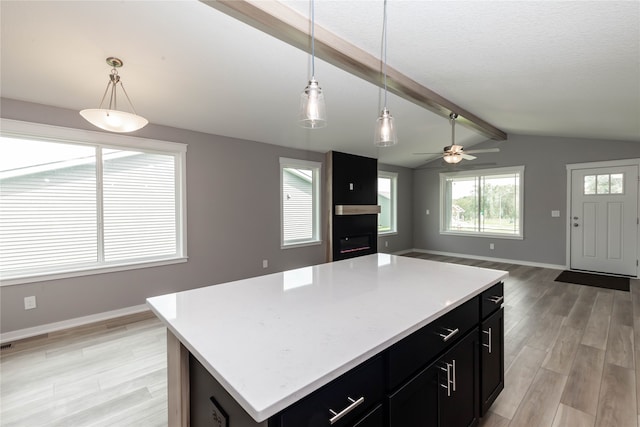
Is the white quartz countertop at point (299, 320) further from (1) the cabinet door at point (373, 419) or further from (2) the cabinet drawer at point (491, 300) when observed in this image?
(1) the cabinet door at point (373, 419)

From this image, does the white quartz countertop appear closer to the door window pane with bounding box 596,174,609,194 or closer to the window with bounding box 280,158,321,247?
the window with bounding box 280,158,321,247

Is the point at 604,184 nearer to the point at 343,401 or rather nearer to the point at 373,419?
the point at 373,419

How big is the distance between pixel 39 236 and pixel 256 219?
8.20 ft

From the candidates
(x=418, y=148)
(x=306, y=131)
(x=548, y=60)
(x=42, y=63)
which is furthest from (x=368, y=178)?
(x=42, y=63)

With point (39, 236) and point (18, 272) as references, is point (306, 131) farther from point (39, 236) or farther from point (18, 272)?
point (18, 272)

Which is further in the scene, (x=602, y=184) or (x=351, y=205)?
(x=351, y=205)

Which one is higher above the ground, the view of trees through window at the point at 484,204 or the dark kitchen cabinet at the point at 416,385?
the view of trees through window at the point at 484,204

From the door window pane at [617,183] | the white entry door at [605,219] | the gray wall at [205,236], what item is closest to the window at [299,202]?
the gray wall at [205,236]

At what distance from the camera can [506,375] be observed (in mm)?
2283

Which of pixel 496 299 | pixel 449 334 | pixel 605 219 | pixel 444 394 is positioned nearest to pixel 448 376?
pixel 444 394

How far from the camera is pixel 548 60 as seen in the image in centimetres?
230

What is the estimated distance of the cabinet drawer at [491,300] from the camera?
1.66 meters

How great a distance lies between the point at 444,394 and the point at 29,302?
12.6 ft

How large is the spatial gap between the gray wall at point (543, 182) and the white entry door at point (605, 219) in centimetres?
19
